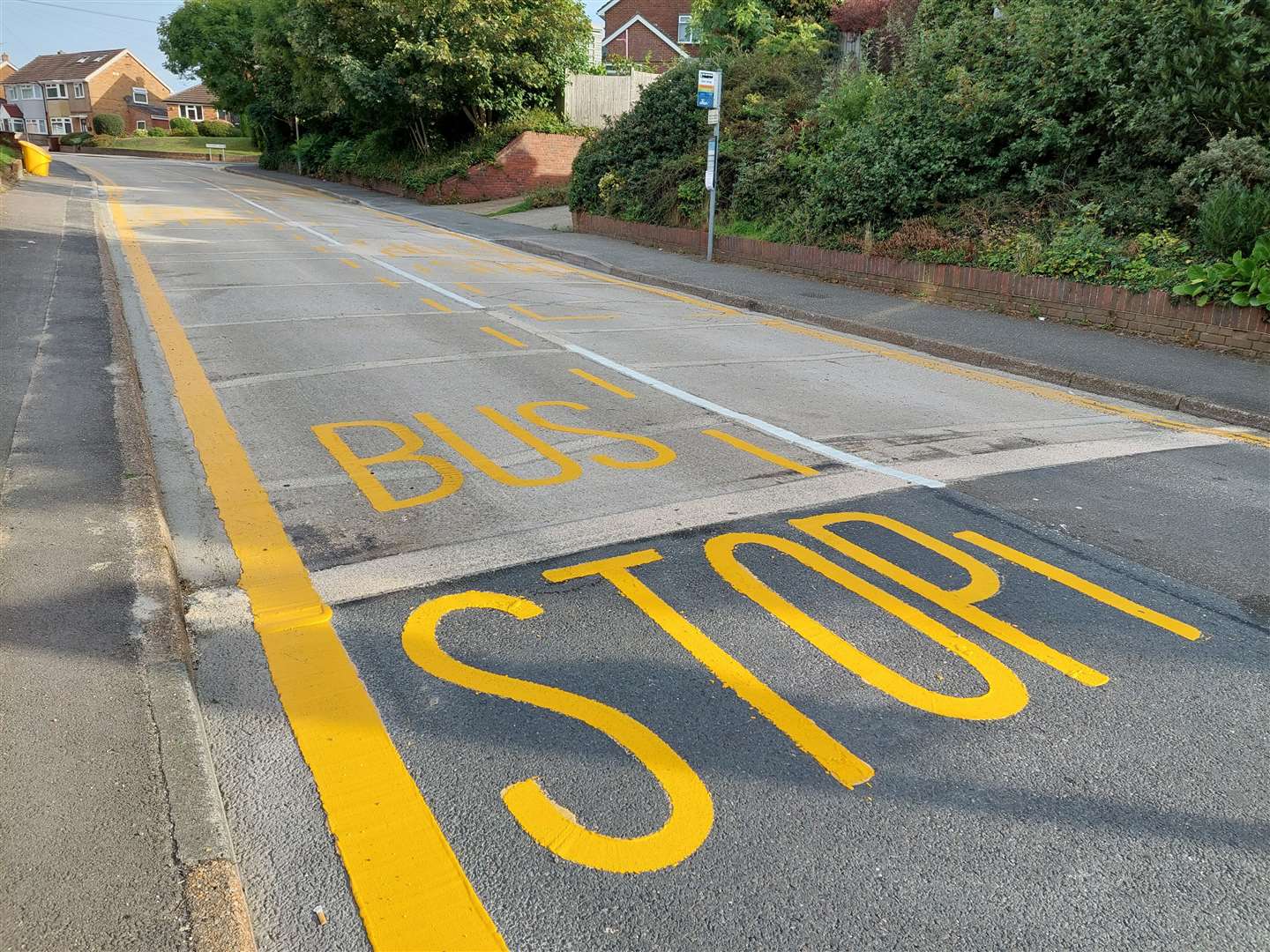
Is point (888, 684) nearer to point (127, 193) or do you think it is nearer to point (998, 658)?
point (998, 658)

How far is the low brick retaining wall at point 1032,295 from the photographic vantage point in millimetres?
9977

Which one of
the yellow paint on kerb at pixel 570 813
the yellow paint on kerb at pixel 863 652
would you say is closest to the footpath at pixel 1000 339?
the yellow paint on kerb at pixel 863 652

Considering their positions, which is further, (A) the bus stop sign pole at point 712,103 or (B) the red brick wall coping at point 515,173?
(B) the red brick wall coping at point 515,173

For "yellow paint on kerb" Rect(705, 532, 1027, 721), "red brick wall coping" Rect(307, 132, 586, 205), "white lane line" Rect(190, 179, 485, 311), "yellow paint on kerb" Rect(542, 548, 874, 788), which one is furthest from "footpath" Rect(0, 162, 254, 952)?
"red brick wall coping" Rect(307, 132, 586, 205)

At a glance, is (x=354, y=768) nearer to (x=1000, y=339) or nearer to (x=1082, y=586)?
(x=1082, y=586)

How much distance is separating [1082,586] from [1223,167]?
8.76 metres

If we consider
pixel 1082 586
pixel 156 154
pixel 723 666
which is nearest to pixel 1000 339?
pixel 1082 586

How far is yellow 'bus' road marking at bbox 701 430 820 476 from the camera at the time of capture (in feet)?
19.7

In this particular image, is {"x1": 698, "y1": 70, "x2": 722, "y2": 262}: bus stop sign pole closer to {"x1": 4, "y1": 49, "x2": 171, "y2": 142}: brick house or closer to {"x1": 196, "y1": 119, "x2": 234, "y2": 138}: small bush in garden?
{"x1": 196, "y1": 119, "x2": 234, "y2": 138}: small bush in garden

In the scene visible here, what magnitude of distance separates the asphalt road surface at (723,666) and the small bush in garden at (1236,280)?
10.1ft

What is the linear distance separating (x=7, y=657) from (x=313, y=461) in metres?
2.88

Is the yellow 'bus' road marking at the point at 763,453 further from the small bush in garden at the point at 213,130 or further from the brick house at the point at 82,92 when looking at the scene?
the brick house at the point at 82,92

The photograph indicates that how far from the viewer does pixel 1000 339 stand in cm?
1079

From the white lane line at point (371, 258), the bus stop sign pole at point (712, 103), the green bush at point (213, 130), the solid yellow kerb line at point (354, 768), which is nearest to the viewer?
the solid yellow kerb line at point (354, 768)
